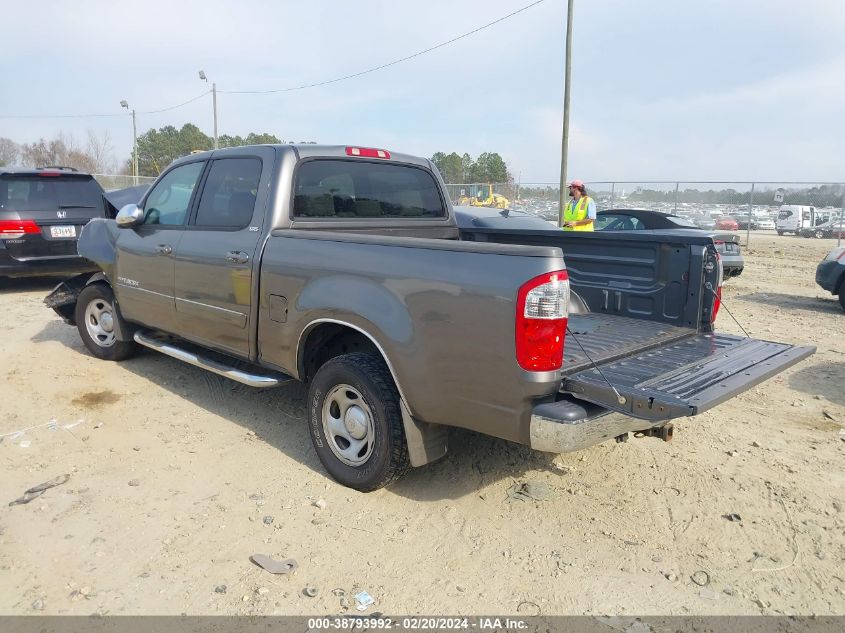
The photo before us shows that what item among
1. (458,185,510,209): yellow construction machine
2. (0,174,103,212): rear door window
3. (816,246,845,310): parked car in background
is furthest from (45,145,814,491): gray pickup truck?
(458,185,510,209): yellow construction machine

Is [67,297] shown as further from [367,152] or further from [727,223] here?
[727,223]

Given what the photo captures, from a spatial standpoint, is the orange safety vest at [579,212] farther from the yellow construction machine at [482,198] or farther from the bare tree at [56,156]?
the bare tree at [56,156]

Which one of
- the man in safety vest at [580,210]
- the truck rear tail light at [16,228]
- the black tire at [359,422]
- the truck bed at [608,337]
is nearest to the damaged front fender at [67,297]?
the truck rear tail light at [16,228]

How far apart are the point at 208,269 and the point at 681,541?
11.1 ft

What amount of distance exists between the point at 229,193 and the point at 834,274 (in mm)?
8997

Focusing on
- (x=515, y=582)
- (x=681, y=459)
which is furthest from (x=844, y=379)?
(x=515, y=582)

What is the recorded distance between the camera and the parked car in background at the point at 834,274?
9.27 meters

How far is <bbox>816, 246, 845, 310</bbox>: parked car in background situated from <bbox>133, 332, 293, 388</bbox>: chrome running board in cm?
879

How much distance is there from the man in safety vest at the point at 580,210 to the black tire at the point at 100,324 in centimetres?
673

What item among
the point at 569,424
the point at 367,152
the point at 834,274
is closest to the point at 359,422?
the point at 569,424

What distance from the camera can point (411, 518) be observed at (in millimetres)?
3396

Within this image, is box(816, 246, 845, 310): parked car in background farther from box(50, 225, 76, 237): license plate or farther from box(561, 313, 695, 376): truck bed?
box(50, 225, 76, 237): license plate

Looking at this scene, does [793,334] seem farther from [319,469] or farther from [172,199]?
[172,199]

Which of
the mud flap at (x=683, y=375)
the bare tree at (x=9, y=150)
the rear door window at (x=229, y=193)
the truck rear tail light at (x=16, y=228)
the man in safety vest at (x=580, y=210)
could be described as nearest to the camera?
the mud flap at (x=683, y=375)
